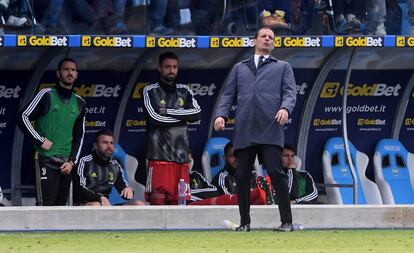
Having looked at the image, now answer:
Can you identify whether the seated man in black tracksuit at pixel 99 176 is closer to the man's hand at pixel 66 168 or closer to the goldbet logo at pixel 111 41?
the man's hand at pixel 66 168

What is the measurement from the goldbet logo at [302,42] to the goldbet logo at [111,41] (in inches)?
66.9

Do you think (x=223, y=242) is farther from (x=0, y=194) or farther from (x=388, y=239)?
(x=0, y=194)

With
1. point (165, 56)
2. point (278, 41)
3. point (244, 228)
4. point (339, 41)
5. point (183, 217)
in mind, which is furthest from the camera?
point (339, 41)

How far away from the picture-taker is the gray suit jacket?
11500mm

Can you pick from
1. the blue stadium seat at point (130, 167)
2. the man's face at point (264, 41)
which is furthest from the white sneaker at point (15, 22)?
the man's face at point (264, 41)

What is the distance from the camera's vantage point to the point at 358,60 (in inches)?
646

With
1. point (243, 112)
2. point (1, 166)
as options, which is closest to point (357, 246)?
point (243, 112)

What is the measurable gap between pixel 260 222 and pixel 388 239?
1.72 metres

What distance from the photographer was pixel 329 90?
16453mm

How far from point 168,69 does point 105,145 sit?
1.04m

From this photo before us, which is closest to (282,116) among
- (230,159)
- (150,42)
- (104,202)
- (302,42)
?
(150,42)

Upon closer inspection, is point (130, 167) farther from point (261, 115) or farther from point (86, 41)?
point (261, 115)

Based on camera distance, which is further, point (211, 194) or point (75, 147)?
point (211, 194)

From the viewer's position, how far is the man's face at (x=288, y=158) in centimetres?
1529
